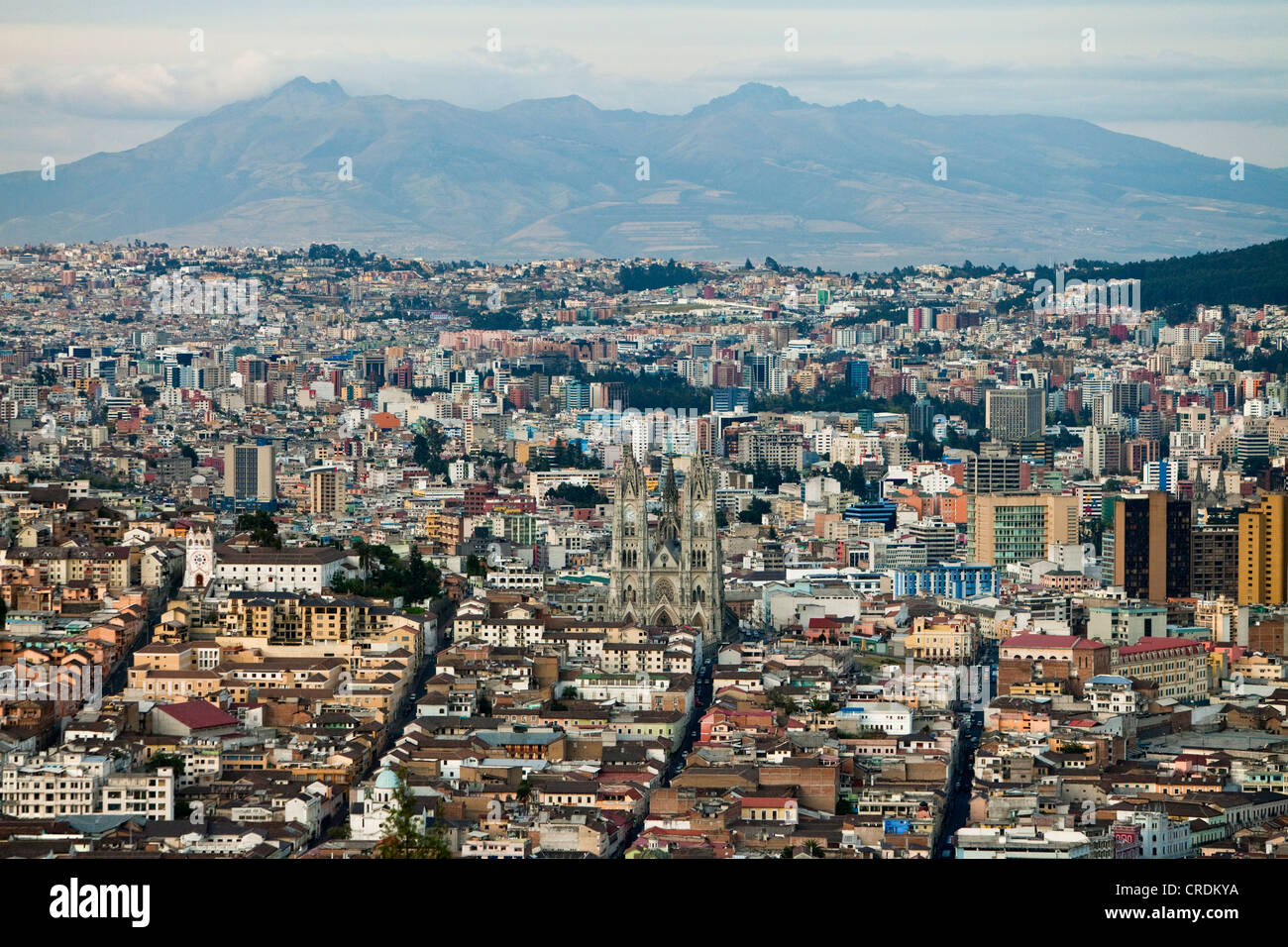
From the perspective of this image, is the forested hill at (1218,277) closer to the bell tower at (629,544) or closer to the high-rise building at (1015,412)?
the high-rise building at (1015,412)

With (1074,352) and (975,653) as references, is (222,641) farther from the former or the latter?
(1074,352)

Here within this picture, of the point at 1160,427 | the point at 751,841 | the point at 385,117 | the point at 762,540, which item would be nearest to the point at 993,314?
the point at 385,117

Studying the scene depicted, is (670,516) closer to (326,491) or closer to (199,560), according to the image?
(199,560)

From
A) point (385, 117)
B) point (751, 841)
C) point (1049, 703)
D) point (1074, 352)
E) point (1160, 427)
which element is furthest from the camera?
point (385, 117)

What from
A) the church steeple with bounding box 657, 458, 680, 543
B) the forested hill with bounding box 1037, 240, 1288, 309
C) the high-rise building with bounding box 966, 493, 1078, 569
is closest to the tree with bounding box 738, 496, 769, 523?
the high-rise building with bounding box 966, 493, 1078, 569

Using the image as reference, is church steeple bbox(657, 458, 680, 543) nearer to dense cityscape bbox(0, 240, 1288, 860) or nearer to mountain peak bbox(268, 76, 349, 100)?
dense cityscape bbox(0, 240, 1288, 860)

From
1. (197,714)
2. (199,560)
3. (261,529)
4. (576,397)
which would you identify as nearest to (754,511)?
(261,529)

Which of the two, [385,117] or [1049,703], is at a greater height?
[385,117]
